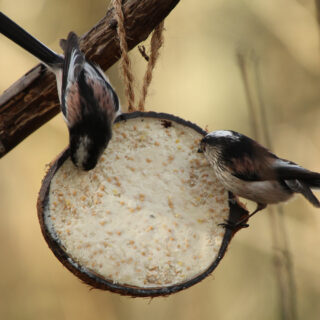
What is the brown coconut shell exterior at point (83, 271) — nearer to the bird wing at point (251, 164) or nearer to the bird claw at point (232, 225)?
the bird claw at point (232, 225)

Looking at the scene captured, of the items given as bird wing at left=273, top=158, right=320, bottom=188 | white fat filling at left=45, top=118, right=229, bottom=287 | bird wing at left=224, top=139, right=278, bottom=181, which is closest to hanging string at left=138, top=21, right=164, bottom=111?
white fat filling at left=45, top=118, right=229, bottom=287

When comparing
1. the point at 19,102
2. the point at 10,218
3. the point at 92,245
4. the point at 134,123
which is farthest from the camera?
the point at 10,218

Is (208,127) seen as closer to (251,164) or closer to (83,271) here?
(251,164)

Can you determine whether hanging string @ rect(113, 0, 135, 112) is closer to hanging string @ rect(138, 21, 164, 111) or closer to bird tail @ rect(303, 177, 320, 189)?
hanging string @ rect(138, 21, 164, 111)

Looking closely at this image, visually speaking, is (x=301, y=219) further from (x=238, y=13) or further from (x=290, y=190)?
(x=290, y=190)

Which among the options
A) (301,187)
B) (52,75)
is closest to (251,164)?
(301,187)

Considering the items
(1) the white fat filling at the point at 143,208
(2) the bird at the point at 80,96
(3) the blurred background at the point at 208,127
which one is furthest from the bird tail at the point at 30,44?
(3) the blurred background at the point at 208,127

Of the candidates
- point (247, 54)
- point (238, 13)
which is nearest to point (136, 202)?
point (247, 54)
